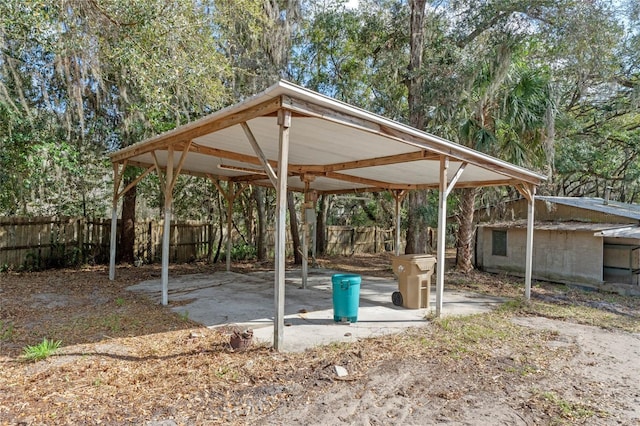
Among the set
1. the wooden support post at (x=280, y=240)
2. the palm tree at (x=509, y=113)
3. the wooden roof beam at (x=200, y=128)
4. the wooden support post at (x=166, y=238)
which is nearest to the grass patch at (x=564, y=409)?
the wooden support post at (x=280, y=240)

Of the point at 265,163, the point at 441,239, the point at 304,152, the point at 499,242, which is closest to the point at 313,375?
the point at 265,163

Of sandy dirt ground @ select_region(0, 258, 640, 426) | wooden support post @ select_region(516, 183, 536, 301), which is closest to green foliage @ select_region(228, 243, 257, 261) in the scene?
sandy dirt ground @ select_region(0, 258, 640, 426)

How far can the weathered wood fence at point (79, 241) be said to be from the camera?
8.80 meters

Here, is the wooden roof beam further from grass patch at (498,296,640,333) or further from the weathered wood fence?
grass patch at (498,296,640,333)

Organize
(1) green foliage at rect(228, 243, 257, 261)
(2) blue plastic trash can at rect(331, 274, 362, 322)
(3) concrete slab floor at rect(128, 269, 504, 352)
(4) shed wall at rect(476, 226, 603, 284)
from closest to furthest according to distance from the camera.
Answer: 1. (3) concrete slab floor at rect(128, 269, 504, 352)
2. (2) blue plastic trash can at rect(331, 274, 362, 322)
3. (4) shed wall at rect(476, 226, 603, 284)
4. (1) green foliage at rect(228, 243, 257, 261)

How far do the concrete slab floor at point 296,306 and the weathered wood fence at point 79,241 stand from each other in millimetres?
3038

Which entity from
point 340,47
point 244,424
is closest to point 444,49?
point 340,47

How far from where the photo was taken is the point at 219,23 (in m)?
8.41

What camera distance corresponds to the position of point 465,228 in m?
10.6

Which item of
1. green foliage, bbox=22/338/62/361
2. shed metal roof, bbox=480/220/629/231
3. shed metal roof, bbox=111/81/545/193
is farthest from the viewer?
shed metal roof, bbox=480/220/629/231

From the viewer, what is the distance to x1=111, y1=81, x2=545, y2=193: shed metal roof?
13.5 feet

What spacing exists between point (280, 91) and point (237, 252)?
1018cm

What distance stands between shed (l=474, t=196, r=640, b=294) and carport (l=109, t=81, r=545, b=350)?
3036 mm

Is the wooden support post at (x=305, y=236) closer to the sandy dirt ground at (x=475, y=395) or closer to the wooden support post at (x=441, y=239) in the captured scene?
the wooden support post at (x=441, y=239)
